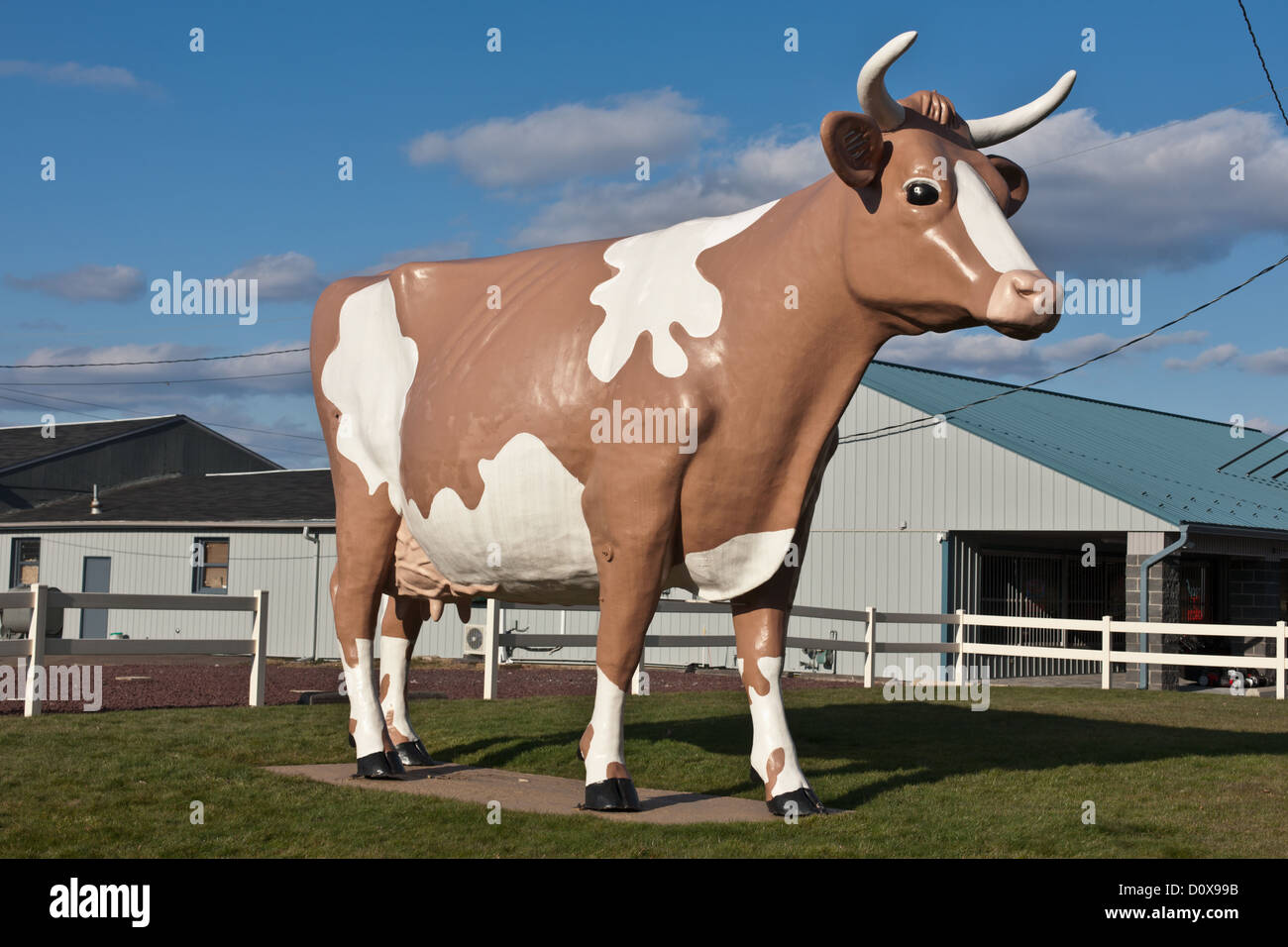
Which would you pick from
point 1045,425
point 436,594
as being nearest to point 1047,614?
point 1045,425

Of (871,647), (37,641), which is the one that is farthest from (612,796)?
(871,647)

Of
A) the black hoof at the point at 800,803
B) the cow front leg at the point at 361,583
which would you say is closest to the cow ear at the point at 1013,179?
the black hoof at the point at 800,803

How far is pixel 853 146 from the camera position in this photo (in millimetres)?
5707

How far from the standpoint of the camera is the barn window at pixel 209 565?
28641 mm

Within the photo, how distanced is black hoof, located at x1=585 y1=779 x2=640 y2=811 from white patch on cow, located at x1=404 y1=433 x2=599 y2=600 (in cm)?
104

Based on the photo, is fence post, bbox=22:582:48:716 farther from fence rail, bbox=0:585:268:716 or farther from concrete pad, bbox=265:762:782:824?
concrete pad, bbox=265:762:782:824

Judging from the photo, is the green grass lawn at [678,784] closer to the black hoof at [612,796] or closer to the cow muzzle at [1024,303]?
the black hoof at [612,796]

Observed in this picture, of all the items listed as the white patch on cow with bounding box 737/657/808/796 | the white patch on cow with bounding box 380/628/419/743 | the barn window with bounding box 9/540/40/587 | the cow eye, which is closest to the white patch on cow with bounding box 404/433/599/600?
the white patch on cow with bounding box 737/657/808/796

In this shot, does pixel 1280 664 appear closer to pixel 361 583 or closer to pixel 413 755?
pixel 413 755

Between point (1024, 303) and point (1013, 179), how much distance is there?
4.07 ft

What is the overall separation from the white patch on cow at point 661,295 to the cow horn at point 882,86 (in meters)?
0.95

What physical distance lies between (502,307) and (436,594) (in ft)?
5.72

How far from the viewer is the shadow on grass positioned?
25.8ft
